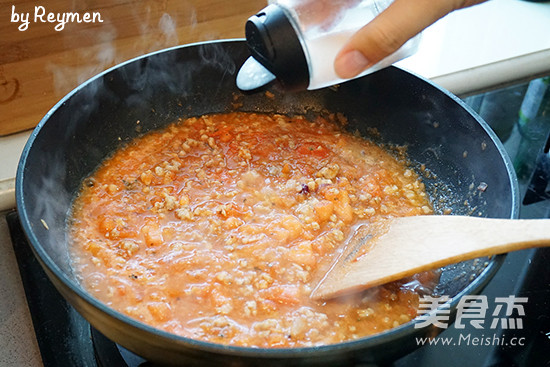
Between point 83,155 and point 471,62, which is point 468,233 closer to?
point 83,155

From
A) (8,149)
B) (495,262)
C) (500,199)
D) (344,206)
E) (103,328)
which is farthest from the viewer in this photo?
(8,149)

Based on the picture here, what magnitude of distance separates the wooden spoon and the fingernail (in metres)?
0.36

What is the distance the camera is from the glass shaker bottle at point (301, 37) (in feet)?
3.17

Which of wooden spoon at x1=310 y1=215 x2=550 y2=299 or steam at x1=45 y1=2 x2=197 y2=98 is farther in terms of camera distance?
steam at x1=45 y1=2 x2=197 y2=98

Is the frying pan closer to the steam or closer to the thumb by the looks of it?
the steam

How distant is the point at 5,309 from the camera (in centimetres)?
140

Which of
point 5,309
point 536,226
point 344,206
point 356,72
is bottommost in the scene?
point 5,309

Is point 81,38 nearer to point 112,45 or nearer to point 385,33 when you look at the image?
point 112,45

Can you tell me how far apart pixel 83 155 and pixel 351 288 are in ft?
2.58

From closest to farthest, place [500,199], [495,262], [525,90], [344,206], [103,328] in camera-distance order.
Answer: [103,328], [495,262], [500,199], [344,206], [525,90]

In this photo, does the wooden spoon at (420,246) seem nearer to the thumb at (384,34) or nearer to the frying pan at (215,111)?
the frying pan at (215,111)

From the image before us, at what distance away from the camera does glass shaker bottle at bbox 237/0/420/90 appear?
3.17 feet

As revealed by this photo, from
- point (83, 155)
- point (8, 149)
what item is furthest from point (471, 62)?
point (8, 149)

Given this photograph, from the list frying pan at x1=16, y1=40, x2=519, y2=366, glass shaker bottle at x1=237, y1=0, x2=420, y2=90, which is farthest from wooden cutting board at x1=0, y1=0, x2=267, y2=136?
→ glass shaker bottle at x1=237, y1=0, x2=420, y2=90
